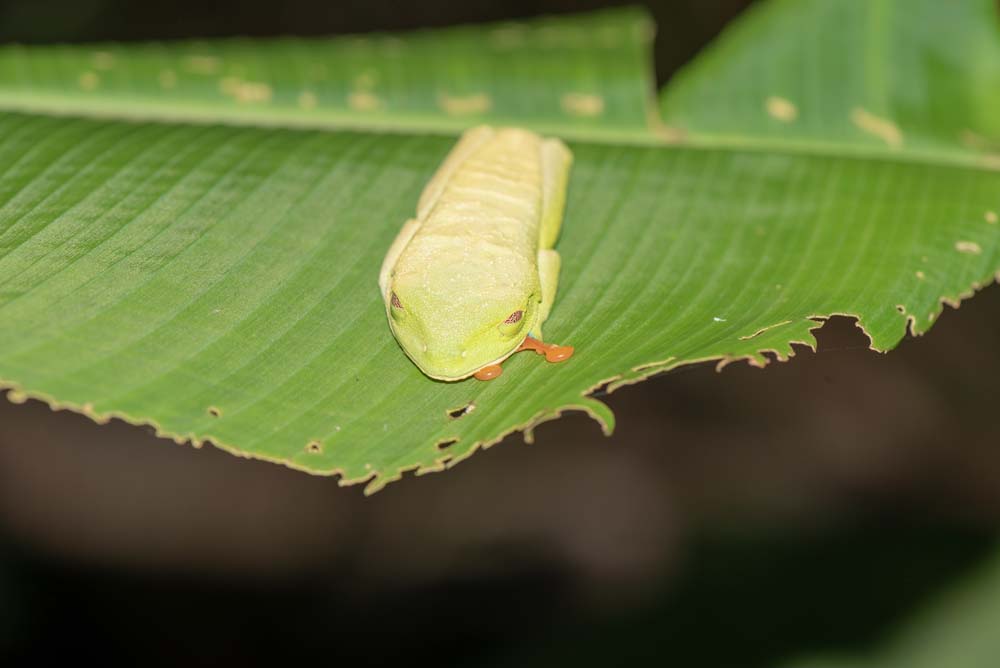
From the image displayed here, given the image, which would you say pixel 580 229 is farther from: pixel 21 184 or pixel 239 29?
pixel 239 29

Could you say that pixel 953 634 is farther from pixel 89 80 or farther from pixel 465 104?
pixel 89 80

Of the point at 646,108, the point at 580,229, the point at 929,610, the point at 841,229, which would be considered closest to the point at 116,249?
the point at 580,229

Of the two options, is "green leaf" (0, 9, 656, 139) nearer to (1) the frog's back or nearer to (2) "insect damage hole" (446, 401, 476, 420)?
(1) the frog's back

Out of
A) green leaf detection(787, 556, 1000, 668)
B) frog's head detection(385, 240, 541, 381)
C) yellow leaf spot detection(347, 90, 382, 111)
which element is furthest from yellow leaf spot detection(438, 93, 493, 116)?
green leaf detection(787, 556, 1000, 668)

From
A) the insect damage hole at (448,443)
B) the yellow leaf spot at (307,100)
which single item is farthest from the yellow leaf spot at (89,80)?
the insect damage hole at (448,443)

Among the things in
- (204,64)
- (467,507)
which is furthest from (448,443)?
(467,507)
